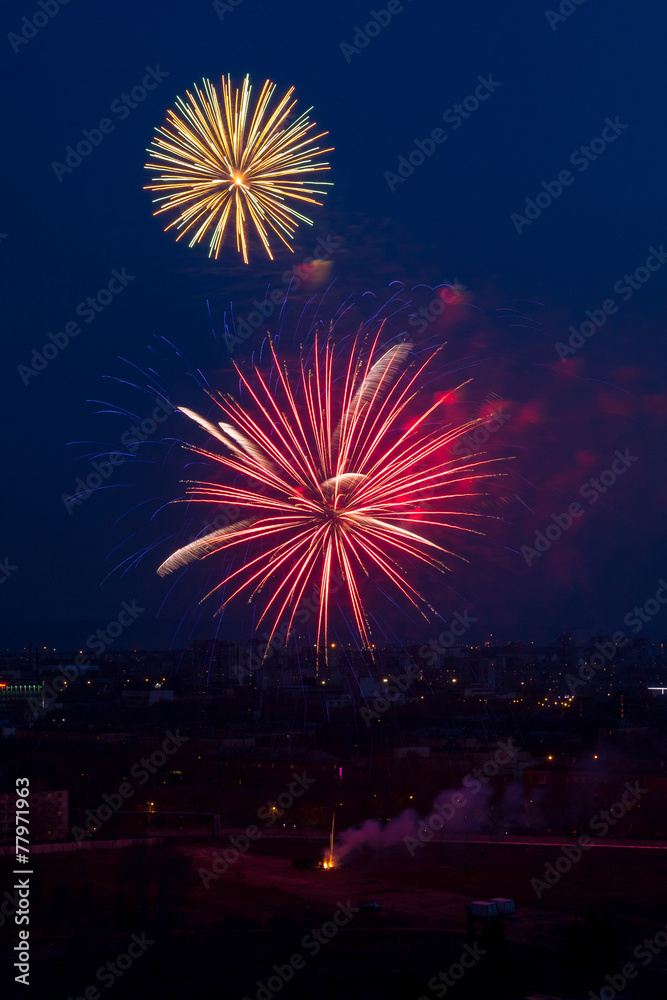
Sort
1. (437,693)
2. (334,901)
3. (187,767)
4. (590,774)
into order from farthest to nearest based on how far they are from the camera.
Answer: (437,693) → (187,767) → (590,774) → (334,901)

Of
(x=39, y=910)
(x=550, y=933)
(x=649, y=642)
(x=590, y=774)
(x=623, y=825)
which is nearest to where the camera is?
(x=550, y=933)

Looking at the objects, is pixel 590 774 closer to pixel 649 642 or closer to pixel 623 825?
pixel 623 825

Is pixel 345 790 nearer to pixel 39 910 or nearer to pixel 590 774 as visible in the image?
pixel 590 774

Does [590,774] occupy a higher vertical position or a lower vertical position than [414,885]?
higher

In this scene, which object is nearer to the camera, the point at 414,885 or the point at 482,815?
the point at 414,885

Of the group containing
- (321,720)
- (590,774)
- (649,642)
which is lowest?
(590,774)

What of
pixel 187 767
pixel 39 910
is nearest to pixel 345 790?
pixel 187 767
